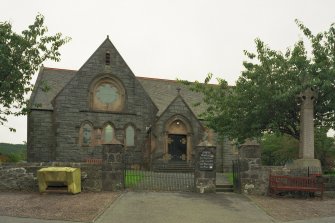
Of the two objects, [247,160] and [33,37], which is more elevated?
[33,37]

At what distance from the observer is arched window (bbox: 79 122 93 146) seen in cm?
2981

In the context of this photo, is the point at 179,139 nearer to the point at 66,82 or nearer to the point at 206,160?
the point at 66,82

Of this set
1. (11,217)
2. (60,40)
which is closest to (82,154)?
(60,40)

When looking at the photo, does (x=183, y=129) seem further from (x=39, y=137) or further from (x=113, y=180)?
(x=113, y=180)

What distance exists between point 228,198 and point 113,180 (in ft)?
15.7

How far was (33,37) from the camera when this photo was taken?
1912cm

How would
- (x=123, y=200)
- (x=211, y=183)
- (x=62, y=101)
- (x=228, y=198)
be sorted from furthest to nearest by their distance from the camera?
(x=62, y=101)
(x=211, y=183)
(x=228, y=198)
(x=123, y=200)

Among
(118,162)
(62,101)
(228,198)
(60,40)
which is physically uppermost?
(60,40)

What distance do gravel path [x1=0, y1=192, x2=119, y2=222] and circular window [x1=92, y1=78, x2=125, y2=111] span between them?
50.2ft

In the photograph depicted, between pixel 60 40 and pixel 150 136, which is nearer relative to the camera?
pixel 60 40

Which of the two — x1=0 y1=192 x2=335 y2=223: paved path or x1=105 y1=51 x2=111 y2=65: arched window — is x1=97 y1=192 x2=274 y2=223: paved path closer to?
x1=0 y1=192 x2=335 y2=223: paved path

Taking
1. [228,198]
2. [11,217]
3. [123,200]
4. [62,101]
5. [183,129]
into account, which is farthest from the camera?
[183,129]

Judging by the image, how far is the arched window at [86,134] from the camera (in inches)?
1174

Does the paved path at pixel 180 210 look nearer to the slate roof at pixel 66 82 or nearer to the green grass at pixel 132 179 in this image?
the green grass at pixel 132 179
